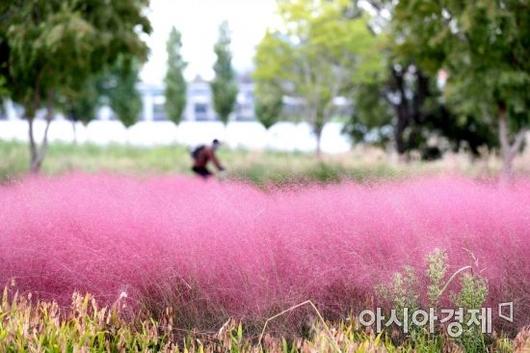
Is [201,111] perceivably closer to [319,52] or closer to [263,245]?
[319,52]

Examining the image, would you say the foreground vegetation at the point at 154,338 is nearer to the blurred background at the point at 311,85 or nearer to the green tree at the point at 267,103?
the blurred background at the point at 311,85

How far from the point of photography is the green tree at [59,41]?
39.4 feet

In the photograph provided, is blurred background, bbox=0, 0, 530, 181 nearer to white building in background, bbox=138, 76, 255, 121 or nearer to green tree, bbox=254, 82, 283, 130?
green tree, bbox=254, 82, 283, 130

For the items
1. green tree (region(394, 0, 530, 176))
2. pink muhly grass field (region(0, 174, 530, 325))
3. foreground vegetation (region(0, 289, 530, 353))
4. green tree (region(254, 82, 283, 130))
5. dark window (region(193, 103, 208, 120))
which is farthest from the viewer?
dark window (region(193, 103, 208, 120))

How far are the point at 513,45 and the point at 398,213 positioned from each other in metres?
8.24

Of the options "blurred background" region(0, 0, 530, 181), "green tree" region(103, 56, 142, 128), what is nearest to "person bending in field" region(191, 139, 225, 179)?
"blurred background" region(0, 0, 530, 181)

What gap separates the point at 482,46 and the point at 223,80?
21.1m

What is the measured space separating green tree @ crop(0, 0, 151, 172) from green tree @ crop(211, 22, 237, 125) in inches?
705

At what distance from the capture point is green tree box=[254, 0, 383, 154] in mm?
23375

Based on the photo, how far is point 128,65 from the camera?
1385 centimetres

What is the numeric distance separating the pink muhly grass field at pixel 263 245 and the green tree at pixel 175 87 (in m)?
27.0

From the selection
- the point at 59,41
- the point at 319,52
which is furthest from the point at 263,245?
the point at 319,52

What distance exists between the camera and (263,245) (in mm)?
4836

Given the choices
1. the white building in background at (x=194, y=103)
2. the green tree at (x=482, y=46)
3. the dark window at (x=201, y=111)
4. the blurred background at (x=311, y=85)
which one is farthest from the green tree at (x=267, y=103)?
the dark window at (x=201, y=111)
